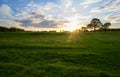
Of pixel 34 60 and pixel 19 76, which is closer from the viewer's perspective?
pixel 19 76

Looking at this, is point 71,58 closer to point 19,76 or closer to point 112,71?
point 112,71

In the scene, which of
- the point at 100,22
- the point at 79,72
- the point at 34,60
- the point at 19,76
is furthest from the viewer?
the point at 100,22

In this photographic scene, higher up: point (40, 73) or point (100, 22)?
point (100, 22)

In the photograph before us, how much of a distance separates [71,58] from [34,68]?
Answer: 19.1ft

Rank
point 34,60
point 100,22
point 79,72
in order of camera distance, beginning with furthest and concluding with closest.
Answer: point 100,22
point 34,60
point 79,72

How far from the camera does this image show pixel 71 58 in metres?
19.4

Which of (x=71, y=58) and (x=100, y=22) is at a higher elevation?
(x=100, y=22)

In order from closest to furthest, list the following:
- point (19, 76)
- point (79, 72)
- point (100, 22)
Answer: point (19, 76) < point (79, 72) < point (100, 22)

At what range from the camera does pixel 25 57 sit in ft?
64.1

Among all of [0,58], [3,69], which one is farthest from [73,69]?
[0,58]

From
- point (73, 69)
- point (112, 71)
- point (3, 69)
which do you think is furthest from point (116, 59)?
point (3, 69)

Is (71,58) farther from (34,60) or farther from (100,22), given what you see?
(100,22)

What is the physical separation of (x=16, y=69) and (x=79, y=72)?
6.19 metres

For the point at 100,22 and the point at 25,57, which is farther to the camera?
the point at 100,22
